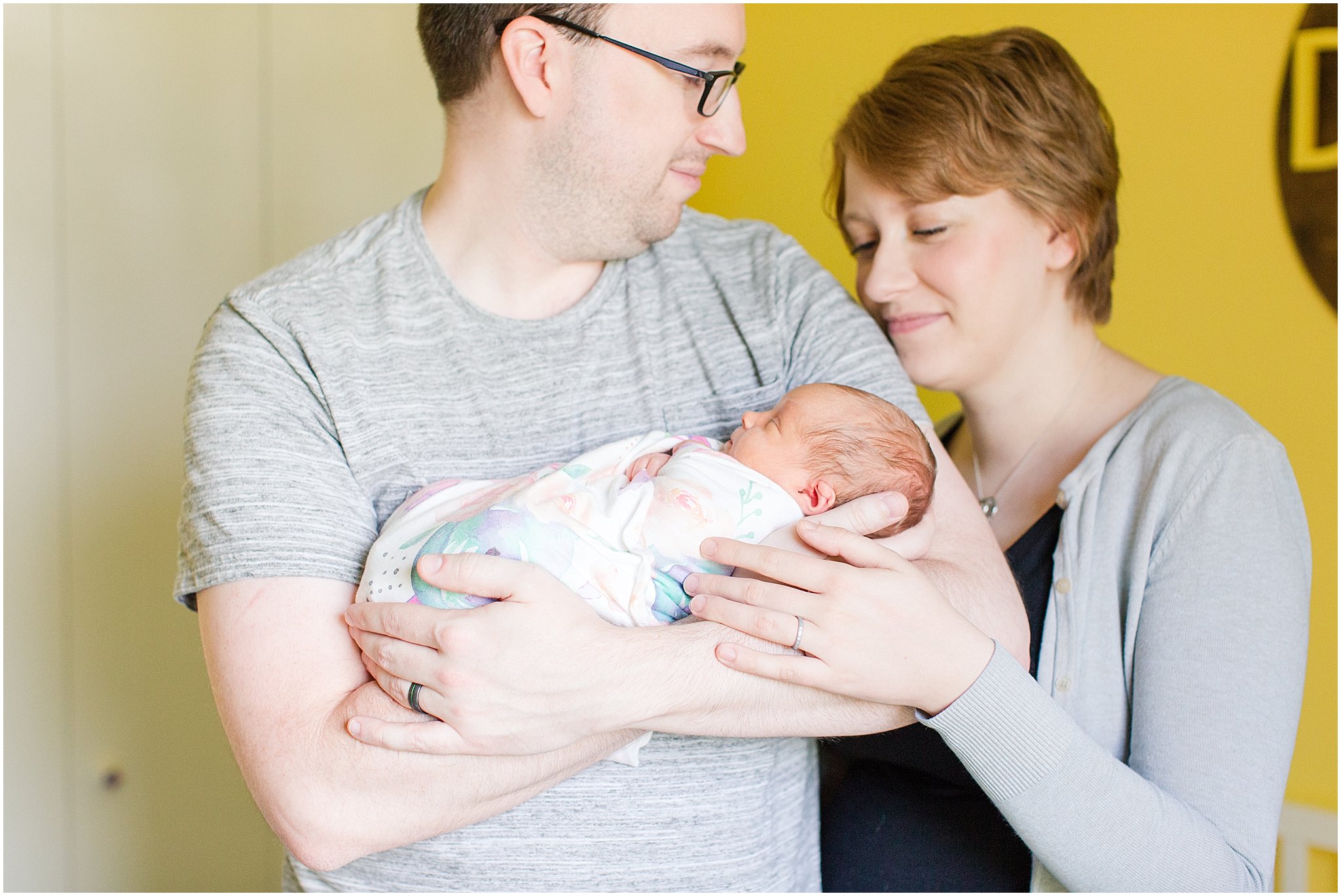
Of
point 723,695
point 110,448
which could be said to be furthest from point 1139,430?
point 110,448

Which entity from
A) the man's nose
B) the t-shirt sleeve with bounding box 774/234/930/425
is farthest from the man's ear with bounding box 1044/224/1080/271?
the man's nose

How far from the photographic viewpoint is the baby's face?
136cm

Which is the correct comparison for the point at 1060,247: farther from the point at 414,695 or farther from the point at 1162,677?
the point at 414,695

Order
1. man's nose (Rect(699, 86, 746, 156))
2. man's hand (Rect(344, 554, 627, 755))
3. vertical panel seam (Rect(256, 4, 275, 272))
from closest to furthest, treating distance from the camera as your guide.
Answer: man's hand (Rect(344, 554, 627, 755)), man's nose (Rect(699, 86, 746, 156)), vertical panel seam (Rect(256, 4, 275, 272))

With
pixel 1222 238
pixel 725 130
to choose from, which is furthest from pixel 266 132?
pixel 1222 238

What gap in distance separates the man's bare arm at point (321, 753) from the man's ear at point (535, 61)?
79 centimetres

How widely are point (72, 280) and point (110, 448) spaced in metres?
→ 0.43

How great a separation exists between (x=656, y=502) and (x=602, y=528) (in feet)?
0.25

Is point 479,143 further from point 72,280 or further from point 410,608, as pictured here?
point 72,280

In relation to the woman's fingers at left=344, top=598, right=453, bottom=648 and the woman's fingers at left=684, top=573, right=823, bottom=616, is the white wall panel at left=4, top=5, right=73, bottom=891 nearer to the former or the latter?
the woman's fingers at left=344, top=598, right=453, bottom=648

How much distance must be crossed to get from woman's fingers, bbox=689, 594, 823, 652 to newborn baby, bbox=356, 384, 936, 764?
0.33ft

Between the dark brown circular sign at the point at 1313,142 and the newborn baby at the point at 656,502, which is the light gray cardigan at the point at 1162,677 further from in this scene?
the dark brown circular sign at the point at 1313,142

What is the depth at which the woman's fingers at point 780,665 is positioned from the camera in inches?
47.0

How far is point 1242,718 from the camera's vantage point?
1375 millimetres
